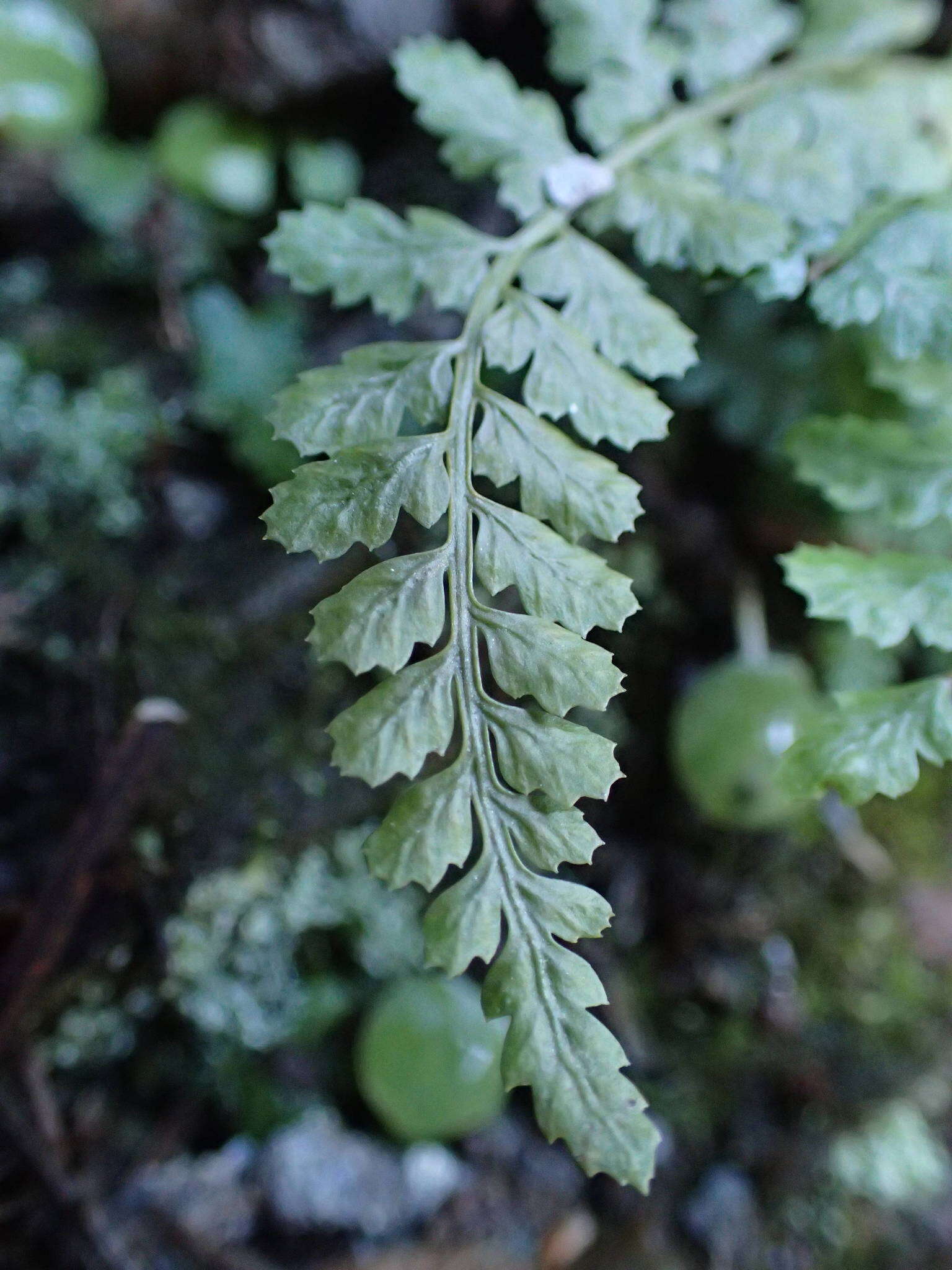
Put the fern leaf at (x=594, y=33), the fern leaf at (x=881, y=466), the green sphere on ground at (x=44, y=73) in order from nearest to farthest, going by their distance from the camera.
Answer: the fern leaf at (x=881, y=466), the fern leaf at (x=594, y=33), the green sphere on ground at (x=44, y=73)

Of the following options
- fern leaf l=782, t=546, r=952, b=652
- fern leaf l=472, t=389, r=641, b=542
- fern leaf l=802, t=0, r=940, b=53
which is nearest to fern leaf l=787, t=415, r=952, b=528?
fern leaf l=782, t=546, r=952, b=652

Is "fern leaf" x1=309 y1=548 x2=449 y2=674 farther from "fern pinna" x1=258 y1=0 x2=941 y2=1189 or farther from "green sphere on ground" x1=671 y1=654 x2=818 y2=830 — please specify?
"green sphere on ground" x1=671 y1=654 x2=818 y2=830

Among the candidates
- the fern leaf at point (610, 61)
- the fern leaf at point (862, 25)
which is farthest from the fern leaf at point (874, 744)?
the fern leaf at point (862, 25)

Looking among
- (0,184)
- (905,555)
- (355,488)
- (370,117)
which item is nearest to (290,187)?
(370,117)

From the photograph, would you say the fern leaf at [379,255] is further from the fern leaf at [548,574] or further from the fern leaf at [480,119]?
the fern leaf at [548,574]

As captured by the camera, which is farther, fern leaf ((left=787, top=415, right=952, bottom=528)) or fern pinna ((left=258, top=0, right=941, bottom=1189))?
fern leaf ((left=787, top=415, right=952, bottom=528))
